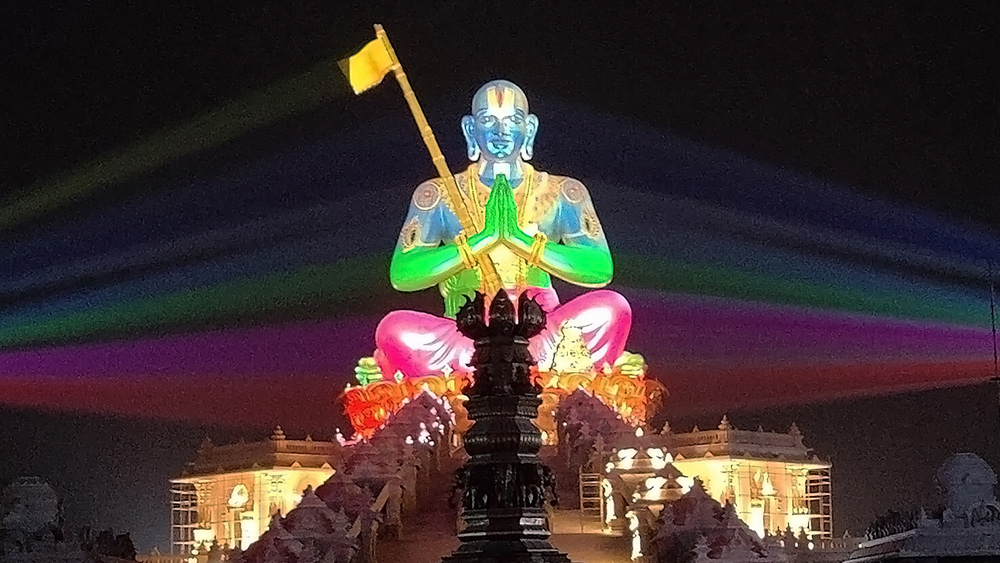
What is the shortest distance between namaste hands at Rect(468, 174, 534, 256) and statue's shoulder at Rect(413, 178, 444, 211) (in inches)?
37.4

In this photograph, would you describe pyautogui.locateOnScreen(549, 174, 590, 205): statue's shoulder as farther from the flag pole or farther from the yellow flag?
the yellow flag

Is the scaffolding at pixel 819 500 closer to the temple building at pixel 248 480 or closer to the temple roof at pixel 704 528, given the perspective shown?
the temple roof at pixel 704 528

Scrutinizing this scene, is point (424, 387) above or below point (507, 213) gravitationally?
below

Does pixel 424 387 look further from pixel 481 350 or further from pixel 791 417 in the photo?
pixel 481 350

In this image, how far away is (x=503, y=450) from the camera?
871cm

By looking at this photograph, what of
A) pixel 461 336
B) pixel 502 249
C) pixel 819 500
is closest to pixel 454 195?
pixel 502 249

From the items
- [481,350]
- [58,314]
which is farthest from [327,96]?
[481,350]

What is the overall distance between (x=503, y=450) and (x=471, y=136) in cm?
885

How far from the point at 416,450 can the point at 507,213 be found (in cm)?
304

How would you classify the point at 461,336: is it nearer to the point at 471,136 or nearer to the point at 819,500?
the point at 471,136

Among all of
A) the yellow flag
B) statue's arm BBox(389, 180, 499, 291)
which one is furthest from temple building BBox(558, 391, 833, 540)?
the yellow flag

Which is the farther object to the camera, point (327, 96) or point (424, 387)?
point (327, 96)

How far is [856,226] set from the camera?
16.8 m

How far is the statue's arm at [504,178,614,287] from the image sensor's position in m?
16.5
